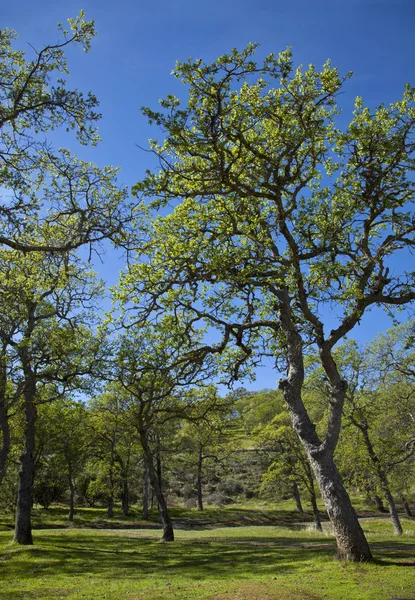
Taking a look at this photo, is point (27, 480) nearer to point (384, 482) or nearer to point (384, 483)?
point (384, 483)

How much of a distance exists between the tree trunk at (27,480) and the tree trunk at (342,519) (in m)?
15.7

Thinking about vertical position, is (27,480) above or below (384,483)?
above

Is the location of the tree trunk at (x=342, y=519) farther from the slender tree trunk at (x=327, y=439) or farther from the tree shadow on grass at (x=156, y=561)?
the tree shadow on grass at (x=156, y=561)

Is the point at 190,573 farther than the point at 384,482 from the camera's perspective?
No

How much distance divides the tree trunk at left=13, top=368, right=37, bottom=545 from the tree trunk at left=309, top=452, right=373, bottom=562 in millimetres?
15690

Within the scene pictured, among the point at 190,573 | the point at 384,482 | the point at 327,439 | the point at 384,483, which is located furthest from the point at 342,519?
the point at 384,482

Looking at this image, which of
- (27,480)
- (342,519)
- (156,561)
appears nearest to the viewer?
(342,519)

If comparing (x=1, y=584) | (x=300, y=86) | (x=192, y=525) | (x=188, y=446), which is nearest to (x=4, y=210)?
(x=300, y=86)

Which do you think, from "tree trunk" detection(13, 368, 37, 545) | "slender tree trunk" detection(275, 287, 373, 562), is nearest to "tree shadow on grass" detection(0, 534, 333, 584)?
"tree trunk" detection(13, 368, 37, 545)

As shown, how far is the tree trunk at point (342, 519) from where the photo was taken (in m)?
14.4

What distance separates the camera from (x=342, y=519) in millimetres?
Result: 14594

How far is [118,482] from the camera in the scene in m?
54.9

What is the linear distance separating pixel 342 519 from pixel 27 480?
63.0ft

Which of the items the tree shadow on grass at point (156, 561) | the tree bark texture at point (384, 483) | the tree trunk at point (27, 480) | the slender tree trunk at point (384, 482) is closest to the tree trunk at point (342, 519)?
the tree shadow on grass at point (156, 561)
